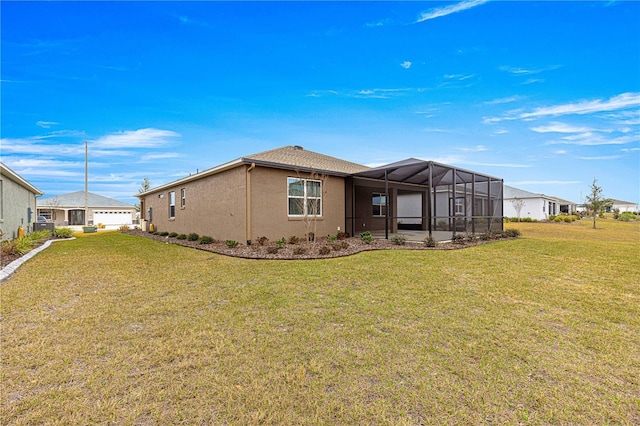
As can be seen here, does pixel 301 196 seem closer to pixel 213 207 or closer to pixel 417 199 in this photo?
pixel 213 207

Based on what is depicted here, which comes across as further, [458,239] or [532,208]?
[532,208]

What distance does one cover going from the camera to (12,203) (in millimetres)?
13656

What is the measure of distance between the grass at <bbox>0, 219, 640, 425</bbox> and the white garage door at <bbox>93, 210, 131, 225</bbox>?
32903 millimetres

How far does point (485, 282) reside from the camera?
5742mm

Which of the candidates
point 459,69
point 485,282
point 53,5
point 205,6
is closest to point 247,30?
point 205,6

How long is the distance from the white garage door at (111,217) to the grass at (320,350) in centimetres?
3290

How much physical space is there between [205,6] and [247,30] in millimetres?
1862

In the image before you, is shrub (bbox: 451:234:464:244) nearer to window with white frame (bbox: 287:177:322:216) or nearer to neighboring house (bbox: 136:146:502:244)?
neighboring house (bbox: 136:146:502:244)

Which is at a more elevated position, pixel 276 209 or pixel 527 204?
pixel 527 204

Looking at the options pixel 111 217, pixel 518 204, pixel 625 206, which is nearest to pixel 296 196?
pixel 111 217

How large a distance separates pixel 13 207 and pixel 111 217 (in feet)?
73.5

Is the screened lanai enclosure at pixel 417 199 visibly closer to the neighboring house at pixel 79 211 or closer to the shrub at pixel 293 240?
the shrub at pixel 293 240

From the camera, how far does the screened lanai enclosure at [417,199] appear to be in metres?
12.9

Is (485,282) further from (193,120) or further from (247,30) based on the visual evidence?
(193,120)
